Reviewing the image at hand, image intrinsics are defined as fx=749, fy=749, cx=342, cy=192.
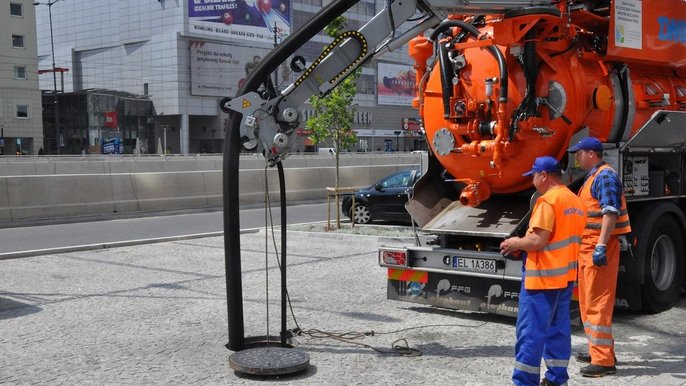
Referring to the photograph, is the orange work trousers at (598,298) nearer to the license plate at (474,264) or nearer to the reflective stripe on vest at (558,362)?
the reflective stripe on vest at (558,362)

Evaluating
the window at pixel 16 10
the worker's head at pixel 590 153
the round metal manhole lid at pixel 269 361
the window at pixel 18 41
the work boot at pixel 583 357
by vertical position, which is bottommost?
the work boot at pixel 583 357

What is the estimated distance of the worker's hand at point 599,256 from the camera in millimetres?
Answer: 5992

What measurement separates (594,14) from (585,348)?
345cm

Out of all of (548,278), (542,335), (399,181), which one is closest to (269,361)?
(542,335)

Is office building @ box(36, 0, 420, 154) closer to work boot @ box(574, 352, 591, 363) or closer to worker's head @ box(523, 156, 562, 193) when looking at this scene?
work boot @ box(574, 352, 591, 363)

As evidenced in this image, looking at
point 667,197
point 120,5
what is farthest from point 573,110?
point 120,5

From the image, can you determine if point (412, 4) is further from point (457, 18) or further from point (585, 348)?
point (585, 348)

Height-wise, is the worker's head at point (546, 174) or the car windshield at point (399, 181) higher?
the worker's head at point (546, 174)

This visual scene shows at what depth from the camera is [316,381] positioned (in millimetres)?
5816

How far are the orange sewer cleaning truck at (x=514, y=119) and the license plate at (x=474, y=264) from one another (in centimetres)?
1

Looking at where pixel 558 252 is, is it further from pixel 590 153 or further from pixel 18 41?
pixel 18 41

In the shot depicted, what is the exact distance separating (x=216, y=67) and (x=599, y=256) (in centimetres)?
8171

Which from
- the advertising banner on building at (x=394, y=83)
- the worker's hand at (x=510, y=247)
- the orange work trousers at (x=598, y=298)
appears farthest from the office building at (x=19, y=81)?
the worker's hand at (x=510, y=247)

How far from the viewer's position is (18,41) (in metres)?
68.1
